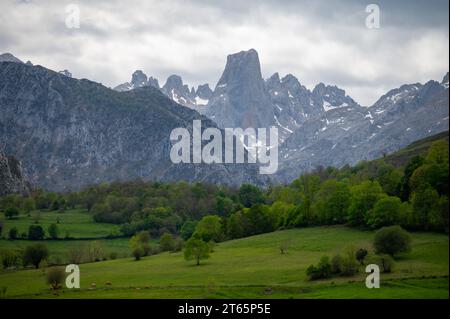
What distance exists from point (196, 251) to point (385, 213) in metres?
35.5

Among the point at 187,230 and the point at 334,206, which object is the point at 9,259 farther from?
the point at 334,206

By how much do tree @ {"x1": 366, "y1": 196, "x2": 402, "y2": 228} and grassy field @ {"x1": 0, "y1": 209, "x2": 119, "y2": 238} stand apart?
283ft

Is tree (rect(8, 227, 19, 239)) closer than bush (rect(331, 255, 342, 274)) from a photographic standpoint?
No

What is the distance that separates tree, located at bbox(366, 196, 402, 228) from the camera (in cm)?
10400

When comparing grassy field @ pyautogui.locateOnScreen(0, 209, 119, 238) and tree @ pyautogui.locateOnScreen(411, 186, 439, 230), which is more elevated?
tree @ pyautogui.locateOnScreen(411, 186, 439, 230)

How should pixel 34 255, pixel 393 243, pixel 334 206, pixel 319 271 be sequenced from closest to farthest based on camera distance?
pixel 319 271 → pixel 393 243 → pixel 34 255 → pixel 334 206

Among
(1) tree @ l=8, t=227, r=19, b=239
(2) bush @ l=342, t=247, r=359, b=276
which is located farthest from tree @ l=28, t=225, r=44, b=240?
(2) bush @ l=342, t=247, r=359, b=276

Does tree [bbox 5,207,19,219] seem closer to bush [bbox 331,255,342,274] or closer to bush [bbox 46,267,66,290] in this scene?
bush [bbox 46,267,66,290]

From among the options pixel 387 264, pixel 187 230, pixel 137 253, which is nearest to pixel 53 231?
pixel 187 230

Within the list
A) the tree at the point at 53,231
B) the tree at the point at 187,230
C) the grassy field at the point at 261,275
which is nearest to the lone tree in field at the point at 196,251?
the grassy field at the point at 261,275

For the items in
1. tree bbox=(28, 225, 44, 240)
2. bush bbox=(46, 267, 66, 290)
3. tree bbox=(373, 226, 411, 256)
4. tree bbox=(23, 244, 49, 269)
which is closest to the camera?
tree bbox=(373, 226, 411, 256)

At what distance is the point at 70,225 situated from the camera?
175000 millimetres
